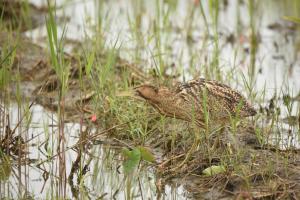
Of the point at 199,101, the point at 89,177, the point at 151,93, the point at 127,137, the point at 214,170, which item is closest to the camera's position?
the point at 214,170

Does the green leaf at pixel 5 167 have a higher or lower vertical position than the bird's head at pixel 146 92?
lower

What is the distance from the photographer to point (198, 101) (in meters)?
5.82

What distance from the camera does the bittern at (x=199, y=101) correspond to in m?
5.83

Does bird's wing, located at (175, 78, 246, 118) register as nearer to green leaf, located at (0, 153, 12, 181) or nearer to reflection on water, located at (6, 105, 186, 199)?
reflection on water, located at (6, 105, 186, 199)

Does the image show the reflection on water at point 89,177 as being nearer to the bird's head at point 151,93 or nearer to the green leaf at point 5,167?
the green leaf at point 5,167

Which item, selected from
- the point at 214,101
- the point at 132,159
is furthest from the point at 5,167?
the point at 214,101

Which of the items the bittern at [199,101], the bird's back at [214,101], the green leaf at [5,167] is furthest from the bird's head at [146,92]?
the green leaf at [5,167]

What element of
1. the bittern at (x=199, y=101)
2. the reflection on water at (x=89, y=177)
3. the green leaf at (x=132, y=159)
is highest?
the bittern at (x=199, y=101)

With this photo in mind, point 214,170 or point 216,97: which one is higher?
point 216,97

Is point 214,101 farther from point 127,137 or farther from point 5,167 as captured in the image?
point 5,167

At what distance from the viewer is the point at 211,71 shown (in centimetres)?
742

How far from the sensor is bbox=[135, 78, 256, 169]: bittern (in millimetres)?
5828

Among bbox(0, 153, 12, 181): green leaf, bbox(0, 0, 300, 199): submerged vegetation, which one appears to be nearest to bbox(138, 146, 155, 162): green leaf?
bbox(0, 0, 300, 199): submerged vegetation

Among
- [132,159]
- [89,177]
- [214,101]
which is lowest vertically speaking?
[89,177]
